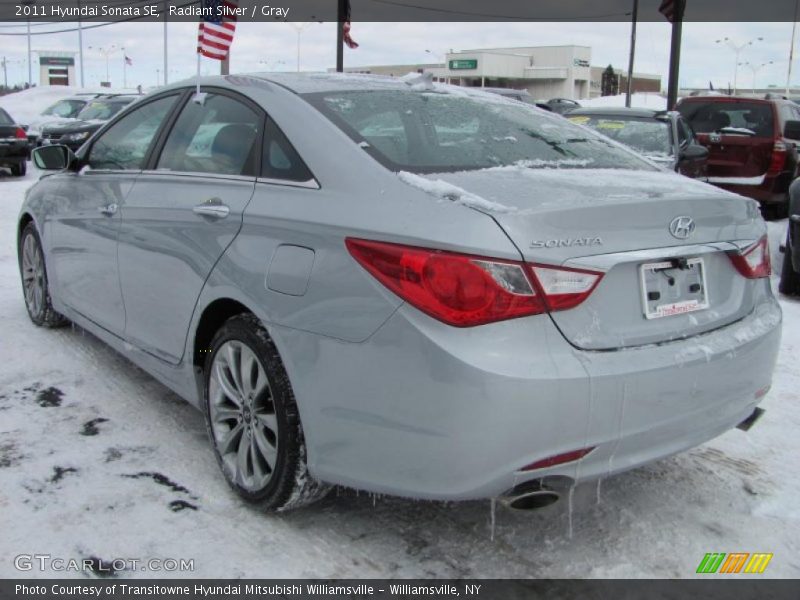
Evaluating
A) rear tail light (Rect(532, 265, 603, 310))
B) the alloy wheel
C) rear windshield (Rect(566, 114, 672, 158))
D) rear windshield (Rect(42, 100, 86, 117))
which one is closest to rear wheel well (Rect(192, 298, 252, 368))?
the alloy wheel

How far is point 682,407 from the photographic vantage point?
2.47 meters

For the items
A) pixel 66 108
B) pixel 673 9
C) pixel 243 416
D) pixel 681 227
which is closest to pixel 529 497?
pixel 681 227

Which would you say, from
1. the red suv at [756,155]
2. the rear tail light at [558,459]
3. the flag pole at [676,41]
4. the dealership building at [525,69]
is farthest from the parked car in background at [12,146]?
the dealership building at [525,69]

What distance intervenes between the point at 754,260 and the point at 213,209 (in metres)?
2.05

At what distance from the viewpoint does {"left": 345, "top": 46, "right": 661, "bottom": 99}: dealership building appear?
7512 cm

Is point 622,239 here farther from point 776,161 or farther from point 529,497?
point 776,161

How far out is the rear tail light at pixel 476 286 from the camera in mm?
2209

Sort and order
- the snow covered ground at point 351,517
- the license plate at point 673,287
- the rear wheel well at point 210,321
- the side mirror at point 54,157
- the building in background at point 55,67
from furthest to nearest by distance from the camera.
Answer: the building in background at point 55,67 < the side mirror at point 54,157 < the rear wheel well at point 210,321 < the snow covered ground at point 351,517 < the license plate at point 673,287

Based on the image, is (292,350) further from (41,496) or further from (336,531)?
(41,496)

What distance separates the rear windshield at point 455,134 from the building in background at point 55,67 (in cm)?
7574

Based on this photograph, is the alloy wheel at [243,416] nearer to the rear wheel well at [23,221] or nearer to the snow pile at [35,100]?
the rear wheel well at [23,221]

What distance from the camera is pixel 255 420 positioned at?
2898mm

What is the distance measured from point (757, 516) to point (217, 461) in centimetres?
212

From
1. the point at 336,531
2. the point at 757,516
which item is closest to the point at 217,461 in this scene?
the point at 336,531
